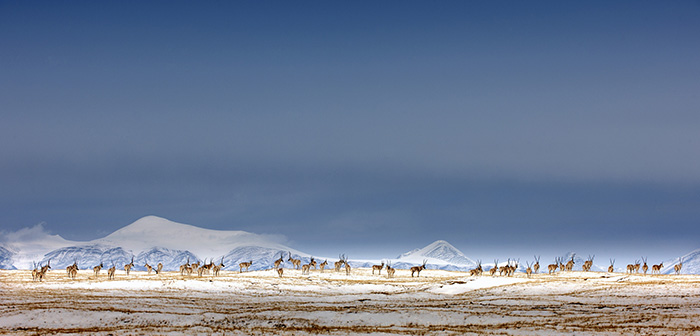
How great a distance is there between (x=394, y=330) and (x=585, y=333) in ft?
33.3

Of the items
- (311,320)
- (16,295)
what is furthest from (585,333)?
(16,295)

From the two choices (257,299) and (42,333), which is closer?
(42,333)

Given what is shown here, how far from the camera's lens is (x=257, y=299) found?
49156 millimetres

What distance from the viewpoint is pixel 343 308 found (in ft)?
132

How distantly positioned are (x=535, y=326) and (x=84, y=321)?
2658 cm

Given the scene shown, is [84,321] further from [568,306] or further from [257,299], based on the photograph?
[568,306]

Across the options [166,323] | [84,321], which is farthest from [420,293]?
[84,321]

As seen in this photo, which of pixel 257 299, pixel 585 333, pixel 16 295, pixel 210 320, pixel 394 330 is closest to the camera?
pixel 585 333

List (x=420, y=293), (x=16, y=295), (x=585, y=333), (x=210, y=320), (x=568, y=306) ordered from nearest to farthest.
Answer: (x=585, y=333) → (x=210, y=320) → (x=568, y=306) → (x=16, y=295) → (x=420, y=293)

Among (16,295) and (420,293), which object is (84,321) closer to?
(16,295)

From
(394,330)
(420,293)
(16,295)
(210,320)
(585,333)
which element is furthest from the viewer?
(420,293)

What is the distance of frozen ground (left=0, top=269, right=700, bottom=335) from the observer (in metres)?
32.0

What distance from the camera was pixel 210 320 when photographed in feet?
115

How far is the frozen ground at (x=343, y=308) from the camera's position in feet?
105
